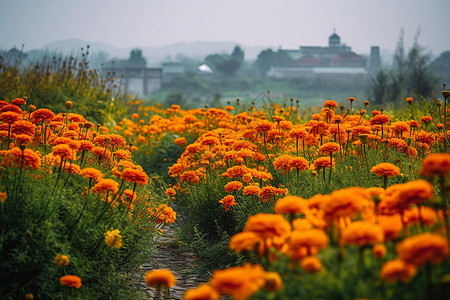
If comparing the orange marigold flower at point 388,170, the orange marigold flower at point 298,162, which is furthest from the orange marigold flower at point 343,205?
the orange marigold flower at point 298,162

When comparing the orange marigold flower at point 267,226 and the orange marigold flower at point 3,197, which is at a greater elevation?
the orange marigold flower at point 267,226

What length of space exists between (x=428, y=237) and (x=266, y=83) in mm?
67793

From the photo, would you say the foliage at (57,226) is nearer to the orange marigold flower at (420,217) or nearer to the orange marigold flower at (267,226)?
the orange marigold flower at (267,226)

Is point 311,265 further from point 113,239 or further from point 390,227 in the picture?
point 113,239

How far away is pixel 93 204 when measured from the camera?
9.91ft

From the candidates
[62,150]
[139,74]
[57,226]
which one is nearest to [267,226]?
[62,150]

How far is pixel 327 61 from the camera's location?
276 feet

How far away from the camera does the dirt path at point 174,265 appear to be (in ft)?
12.0

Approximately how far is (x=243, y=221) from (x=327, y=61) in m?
83.9

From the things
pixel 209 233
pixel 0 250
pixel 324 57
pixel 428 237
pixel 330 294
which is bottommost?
pixel 209 233

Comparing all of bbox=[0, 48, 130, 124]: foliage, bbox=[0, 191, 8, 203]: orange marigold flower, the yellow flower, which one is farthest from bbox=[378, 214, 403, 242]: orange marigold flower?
bbox=[0, 48, 130, 124]: foliage

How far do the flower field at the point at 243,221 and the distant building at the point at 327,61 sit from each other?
70.5 meters

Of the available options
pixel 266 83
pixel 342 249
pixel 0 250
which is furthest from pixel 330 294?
pixel 266 83

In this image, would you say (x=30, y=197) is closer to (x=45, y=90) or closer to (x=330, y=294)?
(x=330, y=294)
